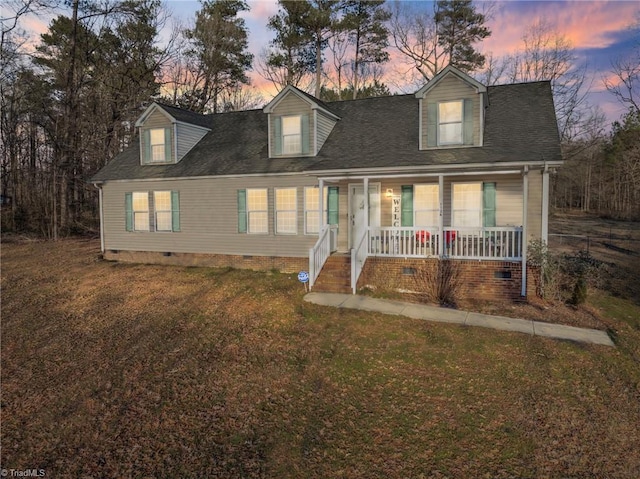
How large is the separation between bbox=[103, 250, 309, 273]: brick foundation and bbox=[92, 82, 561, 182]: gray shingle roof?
280 cm

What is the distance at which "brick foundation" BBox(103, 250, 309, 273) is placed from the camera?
1357 cm

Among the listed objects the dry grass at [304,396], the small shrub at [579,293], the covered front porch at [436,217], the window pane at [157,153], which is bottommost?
the dry grass at [304,396]

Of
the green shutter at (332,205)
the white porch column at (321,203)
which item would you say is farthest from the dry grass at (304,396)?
the green shutter at (332,205)

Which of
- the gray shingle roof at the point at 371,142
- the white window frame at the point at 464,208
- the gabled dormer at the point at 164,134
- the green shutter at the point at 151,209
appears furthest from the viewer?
the gabled dormer at the point at 164,134

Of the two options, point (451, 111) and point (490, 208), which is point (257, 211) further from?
point (490, 208)

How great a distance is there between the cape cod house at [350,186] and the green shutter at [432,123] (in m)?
0.03

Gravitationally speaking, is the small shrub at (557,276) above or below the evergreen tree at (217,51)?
below

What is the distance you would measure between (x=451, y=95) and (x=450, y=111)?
0.45 m

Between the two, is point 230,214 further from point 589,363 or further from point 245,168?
point 589,363

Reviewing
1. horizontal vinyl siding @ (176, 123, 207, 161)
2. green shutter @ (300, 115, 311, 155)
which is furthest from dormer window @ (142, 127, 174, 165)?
green shutter @ (300, 115, 311, 155)

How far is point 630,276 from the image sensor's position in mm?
13312

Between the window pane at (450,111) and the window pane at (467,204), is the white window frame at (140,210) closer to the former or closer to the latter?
the window pane at (450,111)

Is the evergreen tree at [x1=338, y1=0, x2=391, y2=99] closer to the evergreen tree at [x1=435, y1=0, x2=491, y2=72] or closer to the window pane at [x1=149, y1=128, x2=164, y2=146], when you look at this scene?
the evergreen tree at [x1=435, y1=0, x2=491, y2=72]

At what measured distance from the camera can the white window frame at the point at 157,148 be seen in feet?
52.7
